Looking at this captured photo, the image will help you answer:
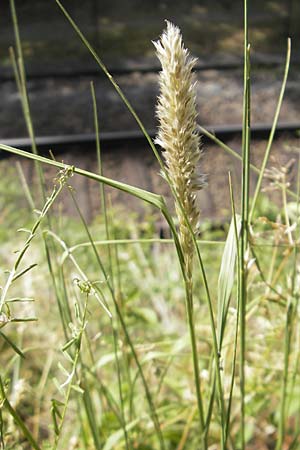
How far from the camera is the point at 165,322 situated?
1.30 meters

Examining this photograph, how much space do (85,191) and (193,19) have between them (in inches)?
88.4

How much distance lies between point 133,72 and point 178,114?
320cm

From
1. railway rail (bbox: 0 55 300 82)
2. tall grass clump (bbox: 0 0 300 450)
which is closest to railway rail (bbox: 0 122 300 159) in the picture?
tall grass clump (bbox: 0 0 300 450)

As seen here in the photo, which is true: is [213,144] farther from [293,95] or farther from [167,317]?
[167,317]

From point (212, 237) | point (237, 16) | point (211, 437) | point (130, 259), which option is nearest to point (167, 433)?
point (211, 437)

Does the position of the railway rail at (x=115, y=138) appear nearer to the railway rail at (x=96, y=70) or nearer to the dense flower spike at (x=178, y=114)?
the railway rail at (x=96, y=70)

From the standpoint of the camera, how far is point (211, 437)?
36.9 inches

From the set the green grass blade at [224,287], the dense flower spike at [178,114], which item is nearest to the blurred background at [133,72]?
the green grass blade at [224,287]

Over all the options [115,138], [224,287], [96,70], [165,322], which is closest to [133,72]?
[96,70]

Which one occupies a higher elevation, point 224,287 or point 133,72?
point 133,72

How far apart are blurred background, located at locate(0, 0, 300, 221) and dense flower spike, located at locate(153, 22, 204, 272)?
1.94m

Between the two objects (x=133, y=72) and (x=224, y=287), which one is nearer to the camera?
(x=224, y=287)

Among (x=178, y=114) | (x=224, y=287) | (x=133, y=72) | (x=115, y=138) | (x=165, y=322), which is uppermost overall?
(x=133, y=72)

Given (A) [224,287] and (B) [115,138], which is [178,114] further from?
(B) [115,138]
